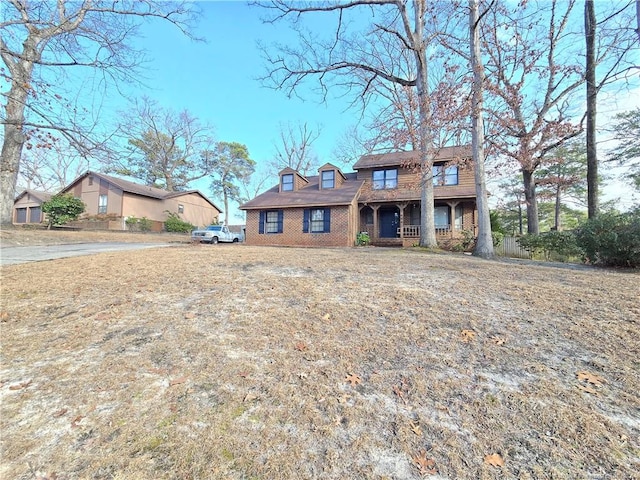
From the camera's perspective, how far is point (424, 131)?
12.0 meters

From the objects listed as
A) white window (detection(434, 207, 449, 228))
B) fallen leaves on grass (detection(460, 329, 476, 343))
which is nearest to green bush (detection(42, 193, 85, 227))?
white window (detection(434, 207, 449, 228))

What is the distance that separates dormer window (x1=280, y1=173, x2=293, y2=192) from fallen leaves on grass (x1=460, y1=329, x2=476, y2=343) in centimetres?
1744

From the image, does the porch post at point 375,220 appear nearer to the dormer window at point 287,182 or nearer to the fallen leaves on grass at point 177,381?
the dormer window at point 287,182

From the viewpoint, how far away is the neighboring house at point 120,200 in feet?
86.5

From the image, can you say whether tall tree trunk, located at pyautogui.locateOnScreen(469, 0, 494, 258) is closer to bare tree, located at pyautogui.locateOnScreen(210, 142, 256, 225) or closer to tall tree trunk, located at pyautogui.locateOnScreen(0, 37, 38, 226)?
tall tree trunk, located at pyautogui.locateOnScreen(0, 37, 38, 226)

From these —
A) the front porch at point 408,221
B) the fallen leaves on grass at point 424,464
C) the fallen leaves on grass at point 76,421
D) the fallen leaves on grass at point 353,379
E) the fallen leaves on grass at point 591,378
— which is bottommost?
the fallen leaves on grass at point 424,464

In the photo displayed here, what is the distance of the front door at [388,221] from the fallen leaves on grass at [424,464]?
676 inches

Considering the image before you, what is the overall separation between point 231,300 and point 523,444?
359 centimetres

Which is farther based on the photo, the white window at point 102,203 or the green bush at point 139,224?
the white window at point 102,203

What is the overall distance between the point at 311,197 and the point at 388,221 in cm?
512

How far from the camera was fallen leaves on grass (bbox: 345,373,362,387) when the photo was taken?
243cm

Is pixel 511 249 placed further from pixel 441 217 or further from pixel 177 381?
pixel 177 381

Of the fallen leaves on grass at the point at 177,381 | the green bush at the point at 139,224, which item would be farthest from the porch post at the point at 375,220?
the green bush at the point at 139,224

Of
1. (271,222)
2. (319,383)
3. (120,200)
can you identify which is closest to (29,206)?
(120,200)
